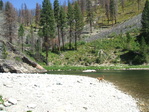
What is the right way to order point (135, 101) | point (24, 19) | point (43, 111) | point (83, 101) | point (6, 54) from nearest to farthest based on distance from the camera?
1. point (43, 111)
2. point (83, 101)
3. point (135, 101)
4. point (6, 54)
5. point (24, 19)

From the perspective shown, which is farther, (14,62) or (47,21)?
(47,21)

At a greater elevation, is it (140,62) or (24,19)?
(24,19)

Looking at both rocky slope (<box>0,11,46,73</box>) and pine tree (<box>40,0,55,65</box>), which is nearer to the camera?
rocky slope (<box>0,11,46,73</box>)

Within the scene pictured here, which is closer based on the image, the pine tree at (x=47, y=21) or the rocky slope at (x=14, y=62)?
the rocky slope at (x=14, y=62)

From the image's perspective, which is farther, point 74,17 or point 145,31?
point 74,17

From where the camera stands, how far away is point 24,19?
134125 mm

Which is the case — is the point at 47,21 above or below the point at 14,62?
above

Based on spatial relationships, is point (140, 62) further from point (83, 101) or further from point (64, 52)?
point (83, 101)

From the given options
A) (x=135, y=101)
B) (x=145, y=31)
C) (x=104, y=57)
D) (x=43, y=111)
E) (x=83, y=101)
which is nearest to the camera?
(x=43, y=111)

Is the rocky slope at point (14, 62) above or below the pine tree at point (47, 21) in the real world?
below

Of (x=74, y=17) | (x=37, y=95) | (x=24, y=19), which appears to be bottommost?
(x=37, y=95)

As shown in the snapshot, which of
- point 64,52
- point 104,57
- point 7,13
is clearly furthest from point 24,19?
point 104,57

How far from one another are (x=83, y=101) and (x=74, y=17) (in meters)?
54.2

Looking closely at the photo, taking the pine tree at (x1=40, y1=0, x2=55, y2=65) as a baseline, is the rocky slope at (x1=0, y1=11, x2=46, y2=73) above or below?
below
